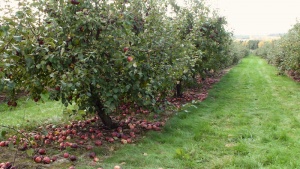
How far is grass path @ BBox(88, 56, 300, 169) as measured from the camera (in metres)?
4.28

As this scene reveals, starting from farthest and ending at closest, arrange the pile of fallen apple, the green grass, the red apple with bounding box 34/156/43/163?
the green grass → the pile of fallen apple → the red apple with bounding box 34/156/43/163

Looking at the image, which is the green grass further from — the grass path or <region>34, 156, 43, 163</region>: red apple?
the grass path

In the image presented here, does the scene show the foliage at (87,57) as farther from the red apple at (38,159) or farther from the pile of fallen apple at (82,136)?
the red apple at (38,159)

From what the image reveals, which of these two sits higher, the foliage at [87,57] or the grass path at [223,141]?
the foliage at [87,57]

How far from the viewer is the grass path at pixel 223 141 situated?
Result: 4.28 meters

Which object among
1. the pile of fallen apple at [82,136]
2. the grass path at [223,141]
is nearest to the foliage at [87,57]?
the pile of fallen apple at [82,136]

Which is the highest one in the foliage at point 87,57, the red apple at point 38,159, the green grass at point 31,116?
the foliage at point 87,57

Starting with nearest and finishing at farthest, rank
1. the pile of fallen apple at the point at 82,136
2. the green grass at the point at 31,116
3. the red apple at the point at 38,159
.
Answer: the red apple at the point at 38,159 → the pile of fallen apple at the point at 82,136 → the green grass at the point at 31,116

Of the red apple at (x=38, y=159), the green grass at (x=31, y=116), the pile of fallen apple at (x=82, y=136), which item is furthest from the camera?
the green grass at (x=31, y=116)

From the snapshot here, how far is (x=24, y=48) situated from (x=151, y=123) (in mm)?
3607

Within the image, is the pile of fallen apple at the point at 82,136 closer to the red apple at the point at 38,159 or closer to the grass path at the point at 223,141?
the red apple at the point at 38,159

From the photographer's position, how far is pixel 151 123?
6277 mm

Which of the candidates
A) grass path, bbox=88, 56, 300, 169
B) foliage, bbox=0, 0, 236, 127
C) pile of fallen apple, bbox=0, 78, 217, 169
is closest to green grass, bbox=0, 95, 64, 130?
pile of fallen apple, bbox=0, 78, 217, 169

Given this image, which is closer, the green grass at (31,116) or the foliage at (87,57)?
the foliage at (87,57)
